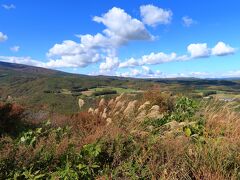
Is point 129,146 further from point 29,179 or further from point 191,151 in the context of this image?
point 29,179

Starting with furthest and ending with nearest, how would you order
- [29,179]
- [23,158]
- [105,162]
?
[105,162]
[23,158]
[29,179]

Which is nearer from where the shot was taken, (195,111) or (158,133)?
(158,133)

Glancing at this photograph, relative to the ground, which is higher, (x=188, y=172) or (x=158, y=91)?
(x=158, y=91)

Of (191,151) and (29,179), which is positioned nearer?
(29,179)

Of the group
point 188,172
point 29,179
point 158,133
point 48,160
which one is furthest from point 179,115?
point 29,179

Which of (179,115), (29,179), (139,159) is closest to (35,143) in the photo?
(29,179)

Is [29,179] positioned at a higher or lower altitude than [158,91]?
lower

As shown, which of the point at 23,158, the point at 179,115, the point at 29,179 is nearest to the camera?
the point at 29,179

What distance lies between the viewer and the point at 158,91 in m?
11.2

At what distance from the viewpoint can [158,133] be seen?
6770 millimetres

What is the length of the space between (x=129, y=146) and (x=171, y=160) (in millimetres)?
819

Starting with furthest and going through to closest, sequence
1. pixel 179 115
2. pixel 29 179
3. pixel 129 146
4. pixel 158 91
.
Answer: pixel 158 91 < pixel 179 115 < pixel 129 146 < pixel 29 179

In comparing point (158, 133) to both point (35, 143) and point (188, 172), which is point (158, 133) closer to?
point (188, 172)

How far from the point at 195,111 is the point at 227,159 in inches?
159
